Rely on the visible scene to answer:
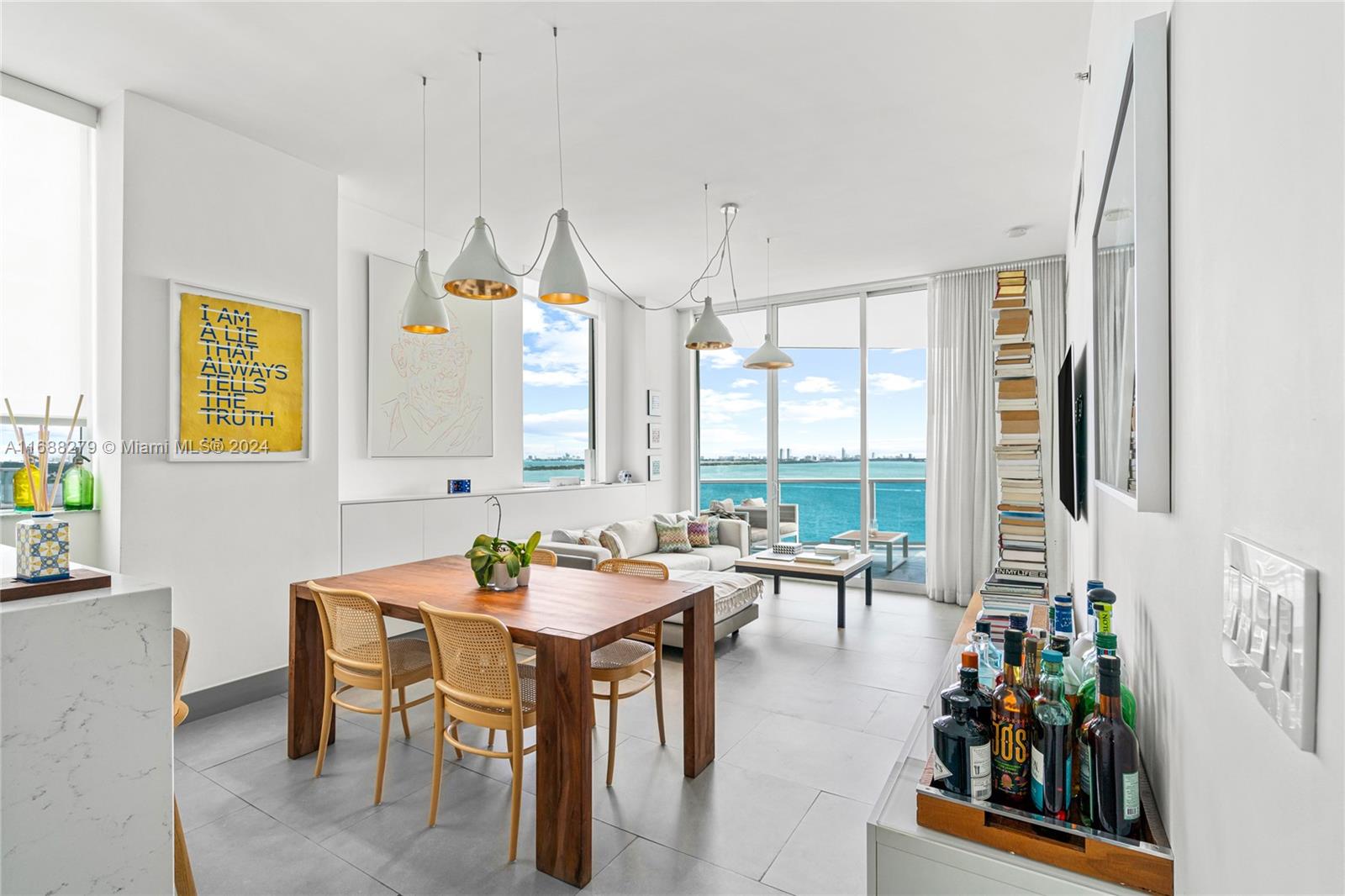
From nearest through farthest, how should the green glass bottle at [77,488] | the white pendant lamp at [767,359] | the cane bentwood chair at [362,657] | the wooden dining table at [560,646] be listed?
the wooden dining table at [560,646]
the cane bentwood chair at [362,657]
the green glass bottle at [77,488]
the white pendant lamp at [767,359]

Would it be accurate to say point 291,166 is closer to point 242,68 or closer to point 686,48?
point 242,68

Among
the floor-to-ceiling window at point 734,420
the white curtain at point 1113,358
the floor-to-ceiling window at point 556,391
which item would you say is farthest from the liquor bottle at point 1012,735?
the floor-to-ceiling window at point 734,420

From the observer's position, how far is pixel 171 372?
317cm

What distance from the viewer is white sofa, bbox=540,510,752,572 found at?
479 centimetres

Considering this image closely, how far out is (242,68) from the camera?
286cm

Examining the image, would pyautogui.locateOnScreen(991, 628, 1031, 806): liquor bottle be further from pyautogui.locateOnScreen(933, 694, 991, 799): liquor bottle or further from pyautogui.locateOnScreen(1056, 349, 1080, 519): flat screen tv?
pyautogui.locateOnScreen(1056, 349, 1080, 519): flat screen tv

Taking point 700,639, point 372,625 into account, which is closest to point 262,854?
point 372,625

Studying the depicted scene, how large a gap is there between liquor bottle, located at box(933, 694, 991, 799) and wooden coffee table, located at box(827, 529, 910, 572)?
516cm

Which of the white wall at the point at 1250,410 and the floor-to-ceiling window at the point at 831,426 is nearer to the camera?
the white wall at the point at 1250,410

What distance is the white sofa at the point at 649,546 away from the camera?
4793mm

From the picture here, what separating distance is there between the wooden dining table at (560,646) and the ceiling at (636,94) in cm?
220

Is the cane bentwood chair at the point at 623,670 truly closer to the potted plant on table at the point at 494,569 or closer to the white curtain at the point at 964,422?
the potted plant on table at the point at 494,569

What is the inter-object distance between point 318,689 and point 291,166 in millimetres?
2756

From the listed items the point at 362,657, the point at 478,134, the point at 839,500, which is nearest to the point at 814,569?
the point at 839,500
